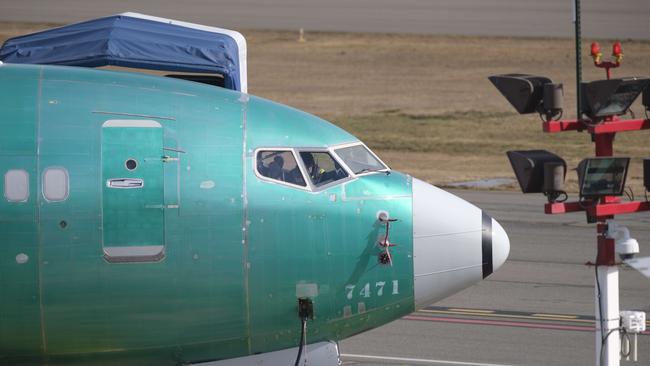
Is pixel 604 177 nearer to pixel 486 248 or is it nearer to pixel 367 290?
pixel 486 248

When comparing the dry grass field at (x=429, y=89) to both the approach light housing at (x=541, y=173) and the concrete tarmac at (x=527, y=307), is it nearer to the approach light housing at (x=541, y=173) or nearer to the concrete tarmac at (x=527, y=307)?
the concrete tarmac at (x=527, y=307)

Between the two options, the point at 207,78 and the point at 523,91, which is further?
the point at 207,78

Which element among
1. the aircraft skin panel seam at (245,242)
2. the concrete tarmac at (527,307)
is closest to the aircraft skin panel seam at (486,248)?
the aircraft skin panel seam at (245,242)

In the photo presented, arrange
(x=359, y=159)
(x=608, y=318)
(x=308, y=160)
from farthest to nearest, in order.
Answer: (x=359, y=159) < (x=608, y=318) < (x=308, y=160)

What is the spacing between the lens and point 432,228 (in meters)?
12.6

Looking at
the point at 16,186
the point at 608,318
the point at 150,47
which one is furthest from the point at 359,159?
the point at 150,47

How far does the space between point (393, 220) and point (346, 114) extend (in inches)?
1293

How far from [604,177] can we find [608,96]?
864mm

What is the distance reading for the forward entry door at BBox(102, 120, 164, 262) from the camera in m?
11.7

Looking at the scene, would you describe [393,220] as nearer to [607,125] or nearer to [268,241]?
[268,241]

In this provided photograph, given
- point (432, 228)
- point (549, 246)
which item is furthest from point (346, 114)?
point (432, 228)

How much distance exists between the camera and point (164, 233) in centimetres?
1183

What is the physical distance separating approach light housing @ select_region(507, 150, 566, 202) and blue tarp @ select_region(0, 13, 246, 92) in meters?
5.38

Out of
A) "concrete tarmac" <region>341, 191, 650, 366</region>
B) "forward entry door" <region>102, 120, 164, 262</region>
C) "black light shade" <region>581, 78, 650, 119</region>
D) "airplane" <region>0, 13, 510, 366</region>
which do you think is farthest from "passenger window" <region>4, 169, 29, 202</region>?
"concrete tarmac" <region>341, 191, 650, 366</region>
